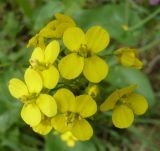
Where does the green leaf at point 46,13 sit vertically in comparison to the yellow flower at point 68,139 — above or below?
above

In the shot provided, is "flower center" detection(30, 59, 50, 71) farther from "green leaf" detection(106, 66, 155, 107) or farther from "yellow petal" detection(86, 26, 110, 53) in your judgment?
"green leaf" detection(106, 66, 155, 107)

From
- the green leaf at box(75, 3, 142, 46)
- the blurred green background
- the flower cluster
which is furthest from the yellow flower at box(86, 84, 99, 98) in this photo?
the green leaf at box(75, 3, 142, 46)

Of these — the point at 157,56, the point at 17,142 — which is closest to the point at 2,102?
the point at 17,142

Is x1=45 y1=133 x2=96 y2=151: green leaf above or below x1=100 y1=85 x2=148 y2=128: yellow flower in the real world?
below

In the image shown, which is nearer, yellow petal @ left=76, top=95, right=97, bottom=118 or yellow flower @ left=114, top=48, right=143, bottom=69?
yellow petal @ left=76, top=95, right=97, bottom=118

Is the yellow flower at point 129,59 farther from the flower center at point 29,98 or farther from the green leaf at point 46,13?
the green leaf at point 46,13

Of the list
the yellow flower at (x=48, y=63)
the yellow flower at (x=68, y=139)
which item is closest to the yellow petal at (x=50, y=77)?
the yellow flower at (x=48, y=63)

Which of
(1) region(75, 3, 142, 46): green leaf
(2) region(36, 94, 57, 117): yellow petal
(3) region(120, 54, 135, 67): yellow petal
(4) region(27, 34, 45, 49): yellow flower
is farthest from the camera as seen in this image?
(1) region(75, 3, 142, 46): green leaf
